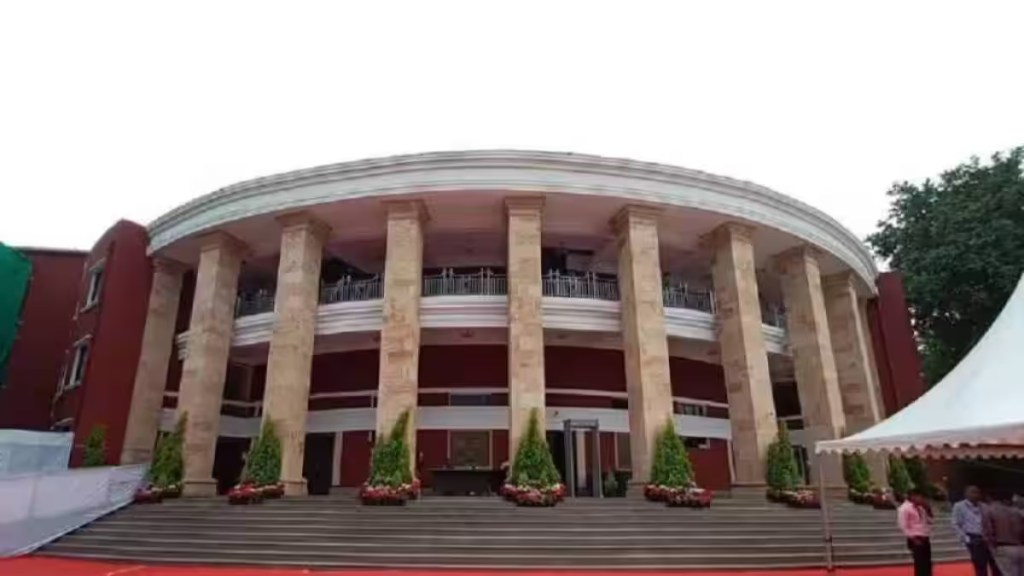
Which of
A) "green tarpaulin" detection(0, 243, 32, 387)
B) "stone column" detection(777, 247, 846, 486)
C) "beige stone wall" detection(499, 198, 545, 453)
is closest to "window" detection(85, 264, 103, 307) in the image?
"green tarpaulin" detection(0, 243, 32, 387)

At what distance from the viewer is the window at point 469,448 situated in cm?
1680

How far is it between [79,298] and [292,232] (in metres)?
9.96

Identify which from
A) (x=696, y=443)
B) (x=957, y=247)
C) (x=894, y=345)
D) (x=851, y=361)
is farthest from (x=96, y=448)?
(x=957, y=247)

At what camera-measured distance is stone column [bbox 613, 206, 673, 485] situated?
46.9ft

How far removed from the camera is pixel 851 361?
1947 centimetres

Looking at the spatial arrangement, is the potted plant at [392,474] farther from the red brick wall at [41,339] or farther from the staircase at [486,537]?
the red brick wall at [41,339]

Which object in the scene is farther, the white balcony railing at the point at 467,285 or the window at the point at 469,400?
the white balcony railing at the point at 467,285

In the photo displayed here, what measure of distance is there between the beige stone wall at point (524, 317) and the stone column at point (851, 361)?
10.0 metres

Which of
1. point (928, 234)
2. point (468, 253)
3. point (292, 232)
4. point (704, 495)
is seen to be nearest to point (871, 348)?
point (928, 234)

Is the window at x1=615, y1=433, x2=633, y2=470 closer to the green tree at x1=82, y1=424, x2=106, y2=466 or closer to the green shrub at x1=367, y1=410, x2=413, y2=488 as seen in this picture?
the green shrub at x1=367, y1=410, x2=413, y2=488

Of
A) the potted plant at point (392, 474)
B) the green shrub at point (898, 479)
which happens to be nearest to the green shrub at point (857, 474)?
the green shrub at point (898, 479)

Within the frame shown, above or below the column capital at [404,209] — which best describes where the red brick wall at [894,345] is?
below

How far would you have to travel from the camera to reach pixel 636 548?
1014 centimetres

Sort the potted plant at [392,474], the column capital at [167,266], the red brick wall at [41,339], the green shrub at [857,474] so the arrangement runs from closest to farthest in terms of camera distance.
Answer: the potted plant at [392,474] < the green shrub at [857,474] < the column capital at [167,266] < the red brick wall at [41,339]
